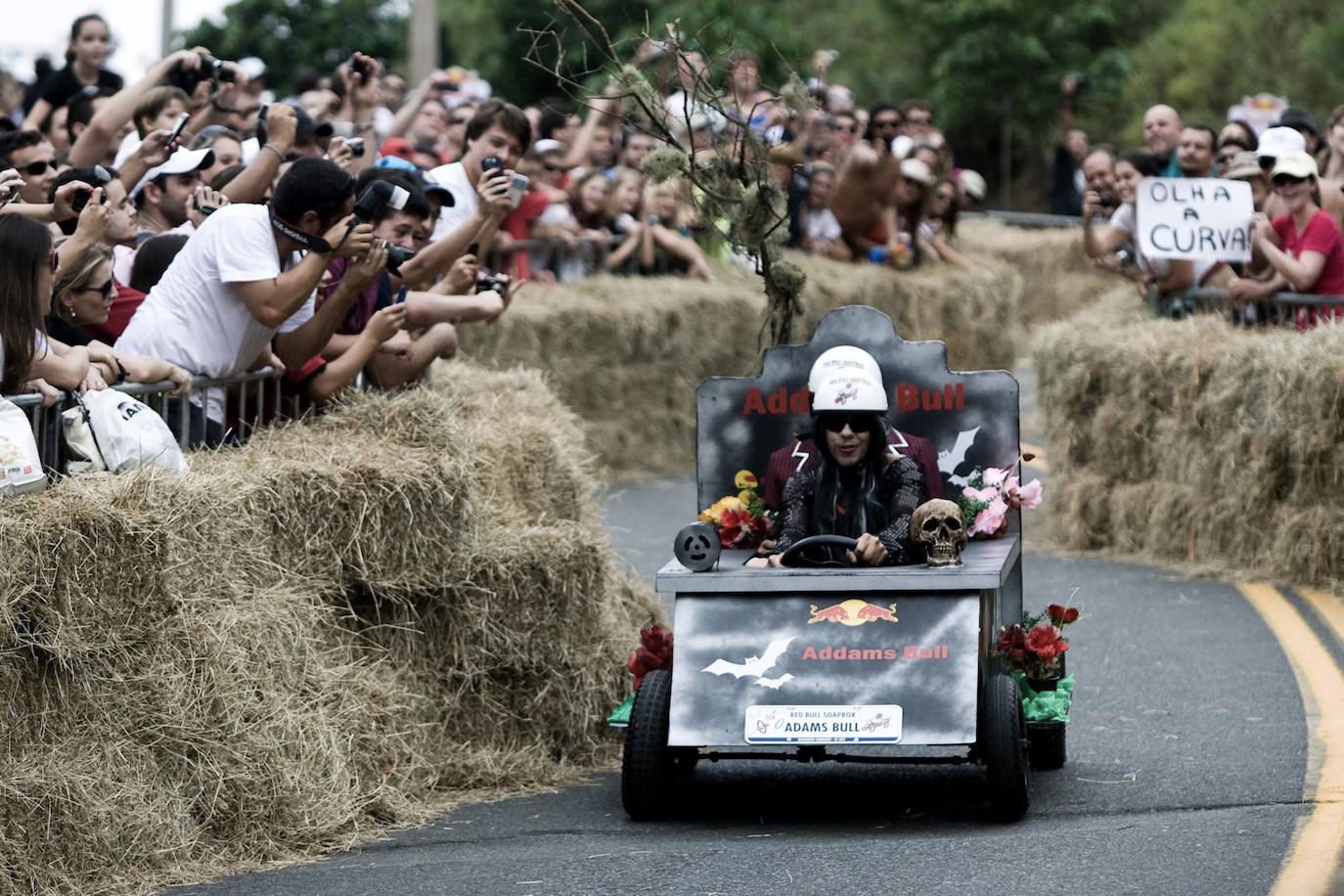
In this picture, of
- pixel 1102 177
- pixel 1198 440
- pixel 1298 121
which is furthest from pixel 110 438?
pixel 1298 121

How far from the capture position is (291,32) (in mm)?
36969

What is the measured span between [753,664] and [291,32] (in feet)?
101

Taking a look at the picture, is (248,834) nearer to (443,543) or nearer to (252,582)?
(252,582)

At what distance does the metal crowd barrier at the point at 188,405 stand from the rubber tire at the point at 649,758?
2.03 metres

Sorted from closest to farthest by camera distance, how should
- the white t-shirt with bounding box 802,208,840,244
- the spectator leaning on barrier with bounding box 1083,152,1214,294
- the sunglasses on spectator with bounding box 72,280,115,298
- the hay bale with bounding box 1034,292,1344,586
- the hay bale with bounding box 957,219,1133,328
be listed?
the sunglasses on spectator with bounding box 72,280,115,298 < the hay bale with bounding box 1034,292,1344,586 < the spectator leaning on barrier with bounding box 1083,152,1214,294 < the white t-shirt with bounding box 802,208,840,244 < the hay bale with bounding box 957,219,1133,328

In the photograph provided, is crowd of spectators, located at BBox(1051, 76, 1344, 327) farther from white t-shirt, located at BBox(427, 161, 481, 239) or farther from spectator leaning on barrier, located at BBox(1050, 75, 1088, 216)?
spectator leaning on barrier, located at BBox(1050, 75, 1088, 216)

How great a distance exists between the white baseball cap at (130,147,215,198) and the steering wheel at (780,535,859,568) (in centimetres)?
400

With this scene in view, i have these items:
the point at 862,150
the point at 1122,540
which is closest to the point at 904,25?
the point at 862,150

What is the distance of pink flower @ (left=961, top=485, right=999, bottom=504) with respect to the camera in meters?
8.91

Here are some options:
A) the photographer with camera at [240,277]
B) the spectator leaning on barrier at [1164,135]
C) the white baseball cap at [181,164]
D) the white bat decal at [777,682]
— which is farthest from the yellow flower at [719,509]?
the spectator leaning on barrier at [1164,135]

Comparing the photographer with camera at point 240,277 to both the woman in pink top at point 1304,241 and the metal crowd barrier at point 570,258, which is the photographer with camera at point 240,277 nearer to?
the woman in pink top at point 1304,241

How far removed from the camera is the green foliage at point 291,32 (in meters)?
36.6

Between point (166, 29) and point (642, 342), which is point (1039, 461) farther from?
point (166, 29)

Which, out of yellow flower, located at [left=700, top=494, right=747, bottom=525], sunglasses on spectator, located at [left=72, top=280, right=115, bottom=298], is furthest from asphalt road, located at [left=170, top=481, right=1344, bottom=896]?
sunglasses on spectator, located at [left=72, top=280, right=115, bottom=298]
